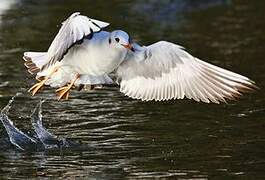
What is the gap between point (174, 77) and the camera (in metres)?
8.67

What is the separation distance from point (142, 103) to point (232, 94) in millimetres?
2531

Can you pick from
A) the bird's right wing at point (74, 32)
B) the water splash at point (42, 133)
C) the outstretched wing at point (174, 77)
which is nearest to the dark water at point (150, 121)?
the water splash at point (42, 133)

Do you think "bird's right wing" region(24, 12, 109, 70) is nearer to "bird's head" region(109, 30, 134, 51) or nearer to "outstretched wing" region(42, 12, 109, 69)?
"outstretched wing" region(42, 12, 109, 69)

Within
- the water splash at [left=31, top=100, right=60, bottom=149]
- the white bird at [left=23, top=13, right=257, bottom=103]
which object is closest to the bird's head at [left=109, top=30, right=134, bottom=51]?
A: the white bird at [left=23, top=13, right=257, bottom=103]

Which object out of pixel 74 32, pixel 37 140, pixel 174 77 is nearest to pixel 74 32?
pixel 74 32

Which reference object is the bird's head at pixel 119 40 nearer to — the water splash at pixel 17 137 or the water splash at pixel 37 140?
the water splash at pixel 37 140

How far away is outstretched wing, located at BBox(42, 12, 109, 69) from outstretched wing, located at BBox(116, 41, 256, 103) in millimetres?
672

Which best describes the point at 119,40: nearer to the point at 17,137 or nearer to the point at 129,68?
the point at 129,68

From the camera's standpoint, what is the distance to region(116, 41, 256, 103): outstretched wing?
834cm

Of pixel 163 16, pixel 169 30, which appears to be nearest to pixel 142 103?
pixel 169 30

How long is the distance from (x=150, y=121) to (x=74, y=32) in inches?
83.8

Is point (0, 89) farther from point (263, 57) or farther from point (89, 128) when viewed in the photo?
point (263, 57)

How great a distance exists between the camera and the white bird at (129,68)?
816 cm

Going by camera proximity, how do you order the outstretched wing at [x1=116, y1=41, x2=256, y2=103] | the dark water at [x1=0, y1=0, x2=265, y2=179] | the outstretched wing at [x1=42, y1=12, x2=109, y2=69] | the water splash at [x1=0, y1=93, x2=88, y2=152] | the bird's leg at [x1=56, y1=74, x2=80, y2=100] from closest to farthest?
1. the outstretched wing at [x1=42, y1=12, x2=109, y2=69]
2. the dark water at [x1=0, y1=0, x2=265, y2=179]
3. the outstretched wing at [x1=116, y1=41, x2=256, y2=103]
4. the bird's leg at [x1=56, y1=74, x2=80, y2=100]
5. the water splash at [x1=0, y1=93, x2=88, y2=152]
